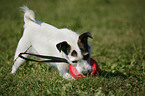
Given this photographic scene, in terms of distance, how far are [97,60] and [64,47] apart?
5.76 feet

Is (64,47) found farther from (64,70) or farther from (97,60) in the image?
(97,60)

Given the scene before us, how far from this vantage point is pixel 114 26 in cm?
712

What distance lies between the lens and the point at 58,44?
245cm

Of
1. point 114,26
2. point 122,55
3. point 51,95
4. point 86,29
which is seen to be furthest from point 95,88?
point 114,26

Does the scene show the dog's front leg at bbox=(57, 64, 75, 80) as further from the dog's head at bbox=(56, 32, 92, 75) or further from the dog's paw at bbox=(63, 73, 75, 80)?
the dog's head at bbox=(56, 32, 92, 75)

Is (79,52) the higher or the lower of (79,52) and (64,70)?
the higher

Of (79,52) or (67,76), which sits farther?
(67,76)

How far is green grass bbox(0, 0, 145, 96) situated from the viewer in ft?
8.36

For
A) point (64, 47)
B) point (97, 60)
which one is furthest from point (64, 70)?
point (97, 60)

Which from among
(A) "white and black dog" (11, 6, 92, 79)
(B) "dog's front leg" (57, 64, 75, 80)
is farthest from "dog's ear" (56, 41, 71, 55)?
(B) "dog's front leg" (57, 64, 75, 80)

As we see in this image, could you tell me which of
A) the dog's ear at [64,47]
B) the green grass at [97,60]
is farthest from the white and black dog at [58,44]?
the green grass at [97,60]

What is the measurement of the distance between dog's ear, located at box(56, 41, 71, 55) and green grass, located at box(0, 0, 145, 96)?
0.54m

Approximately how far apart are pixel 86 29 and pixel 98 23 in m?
1.03

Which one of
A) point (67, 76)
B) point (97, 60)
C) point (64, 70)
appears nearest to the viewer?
point (67, 76)
